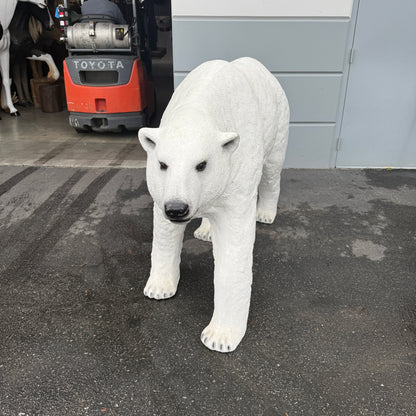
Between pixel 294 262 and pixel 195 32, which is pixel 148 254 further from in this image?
pixel 195 32

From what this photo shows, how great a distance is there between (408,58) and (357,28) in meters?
0.65

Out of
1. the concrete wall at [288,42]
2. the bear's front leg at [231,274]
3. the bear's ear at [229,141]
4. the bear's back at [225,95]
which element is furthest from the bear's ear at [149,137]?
the concrete wall at [288,42]

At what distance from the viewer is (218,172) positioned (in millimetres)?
1714

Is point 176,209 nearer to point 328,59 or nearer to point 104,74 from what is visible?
point 328,59

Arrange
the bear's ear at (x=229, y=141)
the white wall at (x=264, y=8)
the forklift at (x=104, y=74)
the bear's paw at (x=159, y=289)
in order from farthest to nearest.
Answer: the forklift at (x=104, y=74) → the white wall at (x=264, y=8) → the bear's paw at (x=159, y=289) → the bear's ear at (x=229, y=141)

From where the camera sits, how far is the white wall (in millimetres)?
3994

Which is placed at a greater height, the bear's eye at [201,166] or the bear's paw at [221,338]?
the bear's eye at [201,166]

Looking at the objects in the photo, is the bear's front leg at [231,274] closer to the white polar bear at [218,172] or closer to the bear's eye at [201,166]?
the white polar bear at [218,172]

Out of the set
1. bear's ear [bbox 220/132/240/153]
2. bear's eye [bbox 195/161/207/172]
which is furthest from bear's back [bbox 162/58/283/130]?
bear's eye [bbox 195/161/207/172]

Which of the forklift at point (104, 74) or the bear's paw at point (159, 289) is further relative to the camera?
the forklift at point (104, 74)

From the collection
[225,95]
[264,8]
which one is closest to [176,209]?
[225,95]

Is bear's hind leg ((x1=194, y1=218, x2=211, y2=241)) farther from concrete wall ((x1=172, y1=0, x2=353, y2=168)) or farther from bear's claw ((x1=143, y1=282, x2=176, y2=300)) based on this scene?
concrete wall ((x1=172, y1=0, x2=353, y2=168))

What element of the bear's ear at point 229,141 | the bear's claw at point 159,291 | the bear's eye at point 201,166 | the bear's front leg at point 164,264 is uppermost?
the bear's ear at point 229,141

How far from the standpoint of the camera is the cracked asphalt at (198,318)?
1844mm
